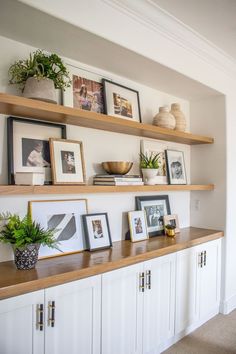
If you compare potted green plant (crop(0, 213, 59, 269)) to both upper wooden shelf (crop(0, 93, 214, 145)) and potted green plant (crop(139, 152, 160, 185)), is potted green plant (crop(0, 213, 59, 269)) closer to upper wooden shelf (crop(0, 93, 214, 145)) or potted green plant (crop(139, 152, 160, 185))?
upper wooden shelf (crop(0, 93, 214, 145))

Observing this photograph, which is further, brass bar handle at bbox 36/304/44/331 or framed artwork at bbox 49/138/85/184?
framed artwork at bbox 49/138/85/184

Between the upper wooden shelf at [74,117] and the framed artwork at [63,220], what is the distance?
57 cm

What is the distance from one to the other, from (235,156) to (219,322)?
5.55 ft

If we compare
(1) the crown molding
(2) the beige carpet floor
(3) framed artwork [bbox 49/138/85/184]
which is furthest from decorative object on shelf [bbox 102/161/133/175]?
(2) the beige carpet floor

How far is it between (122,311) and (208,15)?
2.16m

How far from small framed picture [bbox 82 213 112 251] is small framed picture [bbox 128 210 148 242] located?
26 centimetres

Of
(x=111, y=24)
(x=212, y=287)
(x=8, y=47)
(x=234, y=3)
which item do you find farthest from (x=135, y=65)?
(x=212, y=287)

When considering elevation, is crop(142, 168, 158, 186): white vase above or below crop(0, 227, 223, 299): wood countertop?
above

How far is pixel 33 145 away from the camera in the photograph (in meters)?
1.92

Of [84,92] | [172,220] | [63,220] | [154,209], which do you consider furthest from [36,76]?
Answer: [172,220]

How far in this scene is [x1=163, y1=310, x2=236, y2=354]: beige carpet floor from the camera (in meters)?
2.37

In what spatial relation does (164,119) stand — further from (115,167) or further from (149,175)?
(115,167)

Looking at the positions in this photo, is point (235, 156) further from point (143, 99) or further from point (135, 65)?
point (135, 65)

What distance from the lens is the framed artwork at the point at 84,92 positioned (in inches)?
83.4
